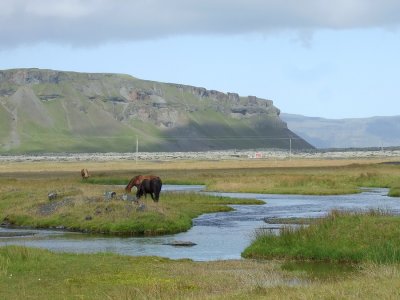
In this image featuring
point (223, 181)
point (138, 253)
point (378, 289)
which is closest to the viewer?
point (378, 289)

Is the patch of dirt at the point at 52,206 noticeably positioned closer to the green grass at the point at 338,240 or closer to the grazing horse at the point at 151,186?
the grazing horse at the point at 151,186

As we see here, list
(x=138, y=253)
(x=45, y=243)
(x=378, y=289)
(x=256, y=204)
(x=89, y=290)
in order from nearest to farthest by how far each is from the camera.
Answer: (x=378, y=289) → (x=89, y=290) → (x=138, y=253) → (x=45, y=243) → (x=256, y=204)

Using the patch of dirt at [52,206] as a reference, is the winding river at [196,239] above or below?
below

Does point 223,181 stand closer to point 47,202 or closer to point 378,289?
point 47,202

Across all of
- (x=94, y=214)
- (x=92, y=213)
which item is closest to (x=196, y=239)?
(x=94, y=214)

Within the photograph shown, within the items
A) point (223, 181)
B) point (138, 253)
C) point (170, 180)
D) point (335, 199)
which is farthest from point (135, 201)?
point (170, 180)

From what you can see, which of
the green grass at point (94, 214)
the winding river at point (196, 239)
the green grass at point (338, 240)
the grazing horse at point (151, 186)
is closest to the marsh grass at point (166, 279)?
the green grass at point (338, 240)

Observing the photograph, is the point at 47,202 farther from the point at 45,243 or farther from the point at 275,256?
the point at 275,256

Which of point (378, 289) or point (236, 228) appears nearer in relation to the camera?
point (378, 289)

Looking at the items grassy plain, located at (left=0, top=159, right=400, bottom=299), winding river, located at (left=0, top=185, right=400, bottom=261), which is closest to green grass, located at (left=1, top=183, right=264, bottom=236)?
winding river, located at (left=0, top=185, right=400, bottom=261)

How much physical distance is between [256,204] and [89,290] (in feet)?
123

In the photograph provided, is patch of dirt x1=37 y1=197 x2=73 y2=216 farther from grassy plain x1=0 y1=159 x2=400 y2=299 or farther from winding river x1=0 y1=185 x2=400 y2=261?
grassy plain x1=0 y1=159 x2=400 y2=299

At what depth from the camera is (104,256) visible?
93.8 ft

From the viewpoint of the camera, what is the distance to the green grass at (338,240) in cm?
2761
